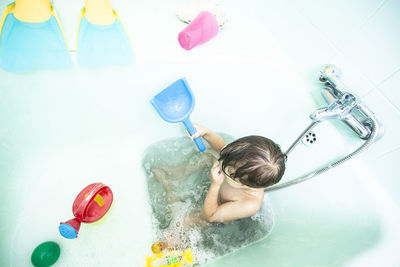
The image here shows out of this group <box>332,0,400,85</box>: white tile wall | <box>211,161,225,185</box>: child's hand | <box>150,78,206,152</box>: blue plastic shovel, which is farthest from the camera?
<box>150,78,206,152</box>: blue plastic shovel

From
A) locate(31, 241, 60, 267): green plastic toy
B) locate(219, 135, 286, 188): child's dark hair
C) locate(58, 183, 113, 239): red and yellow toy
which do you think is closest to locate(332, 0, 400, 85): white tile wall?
locate(219, 135, 286, 188): child's dark hair

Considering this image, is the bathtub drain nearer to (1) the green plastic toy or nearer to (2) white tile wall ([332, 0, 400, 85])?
(2) white tile wall ([332, 0, 400, 85])

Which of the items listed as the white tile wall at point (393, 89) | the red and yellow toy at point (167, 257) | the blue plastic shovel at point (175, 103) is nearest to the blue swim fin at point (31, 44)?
the blue plastic shovel at point (175, 103)

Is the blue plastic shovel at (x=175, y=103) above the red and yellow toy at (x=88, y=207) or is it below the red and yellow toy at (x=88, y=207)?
above

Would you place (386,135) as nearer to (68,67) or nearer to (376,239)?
(376,239)

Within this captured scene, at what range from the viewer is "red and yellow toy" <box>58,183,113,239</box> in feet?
2.17

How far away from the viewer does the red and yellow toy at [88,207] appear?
66cm

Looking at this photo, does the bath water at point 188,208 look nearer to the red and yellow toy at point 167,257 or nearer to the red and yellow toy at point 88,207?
the red and yellow toy at point 167,257

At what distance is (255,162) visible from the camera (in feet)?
1.99

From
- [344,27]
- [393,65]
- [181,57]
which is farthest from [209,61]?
[393,65]

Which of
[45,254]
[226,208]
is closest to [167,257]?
[226,208]

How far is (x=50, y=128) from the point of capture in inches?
35.3

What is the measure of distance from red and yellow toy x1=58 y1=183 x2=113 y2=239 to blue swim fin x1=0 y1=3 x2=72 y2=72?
44 centimetres

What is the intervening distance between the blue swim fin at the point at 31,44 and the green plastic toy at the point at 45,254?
0.60 meters
